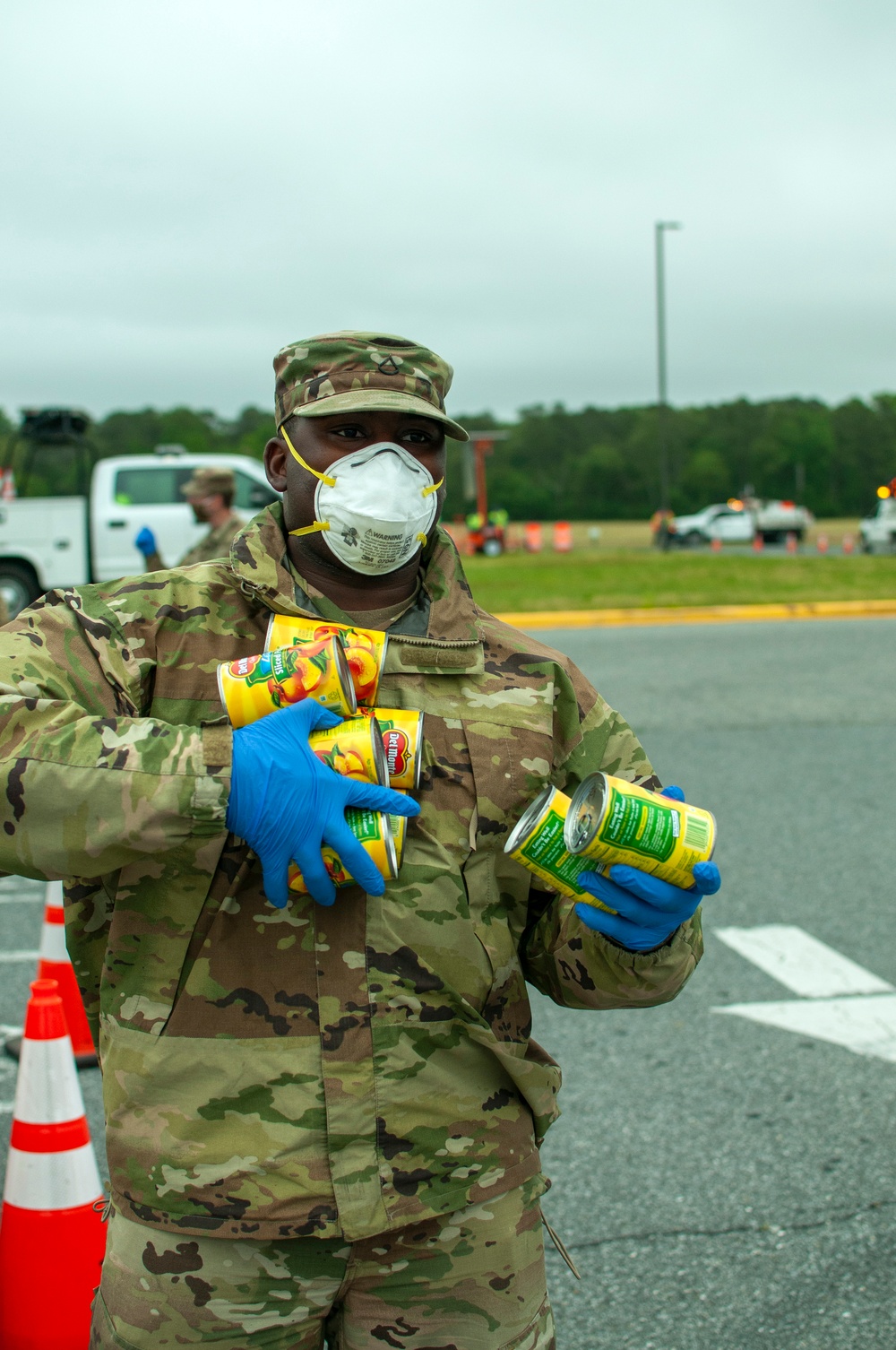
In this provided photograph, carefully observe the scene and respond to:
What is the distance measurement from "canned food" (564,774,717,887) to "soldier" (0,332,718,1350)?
32 millimetres

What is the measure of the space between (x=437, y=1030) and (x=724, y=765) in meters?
5.89

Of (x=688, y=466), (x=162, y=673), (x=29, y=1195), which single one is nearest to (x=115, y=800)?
(x=162, y=673)

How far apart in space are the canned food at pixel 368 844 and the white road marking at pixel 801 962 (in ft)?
10.2

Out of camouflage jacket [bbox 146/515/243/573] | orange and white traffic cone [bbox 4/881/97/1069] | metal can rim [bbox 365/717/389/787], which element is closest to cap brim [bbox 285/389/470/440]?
metal can rim [bbox 365/717/389/787]

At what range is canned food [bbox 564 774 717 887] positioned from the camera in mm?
1739

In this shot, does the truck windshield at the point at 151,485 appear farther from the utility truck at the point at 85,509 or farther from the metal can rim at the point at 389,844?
the metal can rim at the point at 389,844

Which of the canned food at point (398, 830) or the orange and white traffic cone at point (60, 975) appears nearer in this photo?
the canned food at point (398, 830)

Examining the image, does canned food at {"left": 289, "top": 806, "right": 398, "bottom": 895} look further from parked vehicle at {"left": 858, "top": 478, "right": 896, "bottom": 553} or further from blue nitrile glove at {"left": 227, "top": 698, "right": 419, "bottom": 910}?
parked vehicle at {"left": 858, "top": 478, "right": 896, "bottom": 553}

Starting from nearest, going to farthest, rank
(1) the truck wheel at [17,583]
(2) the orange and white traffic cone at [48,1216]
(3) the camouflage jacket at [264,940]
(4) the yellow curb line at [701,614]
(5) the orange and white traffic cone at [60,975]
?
(3) the camouflage jacket at [264,940]
(2) the orange and white traffic cone at [48,1216]
(5) the orange and white traffic cone at [60,975]
(4) the yellow curb line at [701,614]
(1) the truck wheel at [17,583]

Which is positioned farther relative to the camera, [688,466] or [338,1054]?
[688,466]

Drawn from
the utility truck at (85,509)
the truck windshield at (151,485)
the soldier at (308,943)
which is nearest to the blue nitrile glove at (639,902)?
the soldier at (308,943)

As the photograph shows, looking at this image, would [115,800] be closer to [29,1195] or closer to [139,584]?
[139,584]

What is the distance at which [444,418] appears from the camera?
192 centimetres

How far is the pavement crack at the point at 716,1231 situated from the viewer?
9.94 feet
